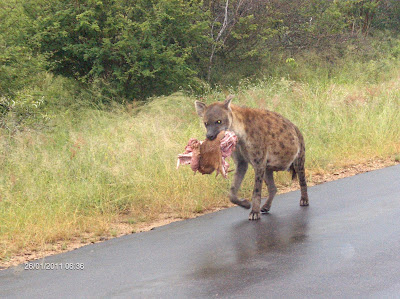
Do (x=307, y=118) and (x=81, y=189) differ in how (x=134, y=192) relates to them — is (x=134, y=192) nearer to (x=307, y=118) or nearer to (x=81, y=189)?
(x=81, y=189)

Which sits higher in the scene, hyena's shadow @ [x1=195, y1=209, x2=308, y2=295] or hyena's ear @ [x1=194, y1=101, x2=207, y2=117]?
hyena's ear @ [x1=194, y1=101, x2=207, y2=117]

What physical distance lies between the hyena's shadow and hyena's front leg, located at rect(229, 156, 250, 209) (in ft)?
1.05

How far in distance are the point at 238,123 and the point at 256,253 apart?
1908 millimetres

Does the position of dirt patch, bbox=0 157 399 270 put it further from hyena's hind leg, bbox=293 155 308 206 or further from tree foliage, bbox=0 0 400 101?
tree foliage, bbox=0 0 400 101

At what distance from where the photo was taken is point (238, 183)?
22.9ft

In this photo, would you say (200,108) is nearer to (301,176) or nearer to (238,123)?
(238,123)

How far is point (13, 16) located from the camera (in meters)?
11.9

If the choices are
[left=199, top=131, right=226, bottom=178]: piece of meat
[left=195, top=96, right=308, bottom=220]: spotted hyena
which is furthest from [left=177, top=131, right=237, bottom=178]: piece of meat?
[left=195, top=96, right=308, bottom=220]: spotted hyena

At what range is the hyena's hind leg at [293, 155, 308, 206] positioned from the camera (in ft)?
23.3

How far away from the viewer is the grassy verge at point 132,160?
6887mm

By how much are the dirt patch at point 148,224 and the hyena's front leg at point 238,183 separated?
1.83ft
